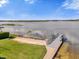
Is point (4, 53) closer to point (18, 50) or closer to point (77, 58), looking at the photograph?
point (18, 50)

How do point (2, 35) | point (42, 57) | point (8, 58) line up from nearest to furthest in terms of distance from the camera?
point (8, 58), point (42, 57), point (2, 35)

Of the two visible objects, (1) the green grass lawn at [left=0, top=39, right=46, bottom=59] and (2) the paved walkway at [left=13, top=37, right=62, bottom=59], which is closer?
(1) the green grass lawn at [left=0, top=39, right=46, bottom=59]

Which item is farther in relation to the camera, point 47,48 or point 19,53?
point 47,48

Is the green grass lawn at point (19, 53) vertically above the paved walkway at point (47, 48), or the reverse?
the green grass lawn at point (19, 53)

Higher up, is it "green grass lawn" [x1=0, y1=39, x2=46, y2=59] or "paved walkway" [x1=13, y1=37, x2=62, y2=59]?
"green grass lawn" [x1=0, y1=39, x2=46, y2=59]

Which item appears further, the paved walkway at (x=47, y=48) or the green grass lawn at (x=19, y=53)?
the paved walkway at (x=47, y=48)

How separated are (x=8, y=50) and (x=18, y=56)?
1660 mm

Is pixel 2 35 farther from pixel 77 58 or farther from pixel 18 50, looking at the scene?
pixel 77 58

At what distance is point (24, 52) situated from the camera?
16891mm

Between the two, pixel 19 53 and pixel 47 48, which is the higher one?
pixel 19 53

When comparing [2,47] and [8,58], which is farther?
[2,47]

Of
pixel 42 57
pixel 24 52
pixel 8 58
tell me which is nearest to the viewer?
pixel 8 58

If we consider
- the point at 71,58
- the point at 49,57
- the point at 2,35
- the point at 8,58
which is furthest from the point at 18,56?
the point at 2,35

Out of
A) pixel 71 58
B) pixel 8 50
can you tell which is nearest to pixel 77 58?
pixel 71 58
